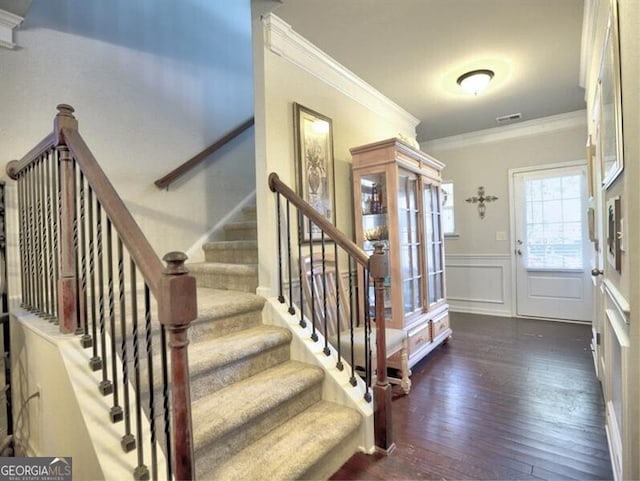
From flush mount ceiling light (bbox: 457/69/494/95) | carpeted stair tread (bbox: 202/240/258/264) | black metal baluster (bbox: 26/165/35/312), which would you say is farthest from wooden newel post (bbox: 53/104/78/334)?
flush mount ceiling light (bbox: 457/69/494/95)

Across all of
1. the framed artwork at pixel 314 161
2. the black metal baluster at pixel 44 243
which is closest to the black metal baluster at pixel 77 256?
the black metal baluster at pixel 44 243

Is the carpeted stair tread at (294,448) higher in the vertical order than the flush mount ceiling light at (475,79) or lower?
lower

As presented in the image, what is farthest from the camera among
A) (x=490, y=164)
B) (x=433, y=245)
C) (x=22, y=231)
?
(x=490, y=164)

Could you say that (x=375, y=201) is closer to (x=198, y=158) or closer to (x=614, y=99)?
(x=198, y=158)

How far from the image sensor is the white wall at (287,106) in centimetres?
231

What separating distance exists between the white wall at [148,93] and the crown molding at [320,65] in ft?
3.53

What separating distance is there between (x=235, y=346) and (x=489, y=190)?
4.40 metres

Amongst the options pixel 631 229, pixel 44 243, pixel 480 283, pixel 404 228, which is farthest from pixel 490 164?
pixel 44 243

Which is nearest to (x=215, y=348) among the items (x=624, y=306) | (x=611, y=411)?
(x=624, y=306)

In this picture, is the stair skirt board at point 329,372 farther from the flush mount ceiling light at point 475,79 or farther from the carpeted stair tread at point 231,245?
the flush mount ceiling light at point 475,79

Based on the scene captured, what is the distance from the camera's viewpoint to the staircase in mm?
1468

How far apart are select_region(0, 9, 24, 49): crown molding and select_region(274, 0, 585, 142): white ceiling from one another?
155 cm

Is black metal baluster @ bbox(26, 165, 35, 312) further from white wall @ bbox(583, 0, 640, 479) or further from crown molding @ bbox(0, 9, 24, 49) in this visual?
white wall @ bbox(583, 0, 640, 479)

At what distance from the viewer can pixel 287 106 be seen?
2.48 m
